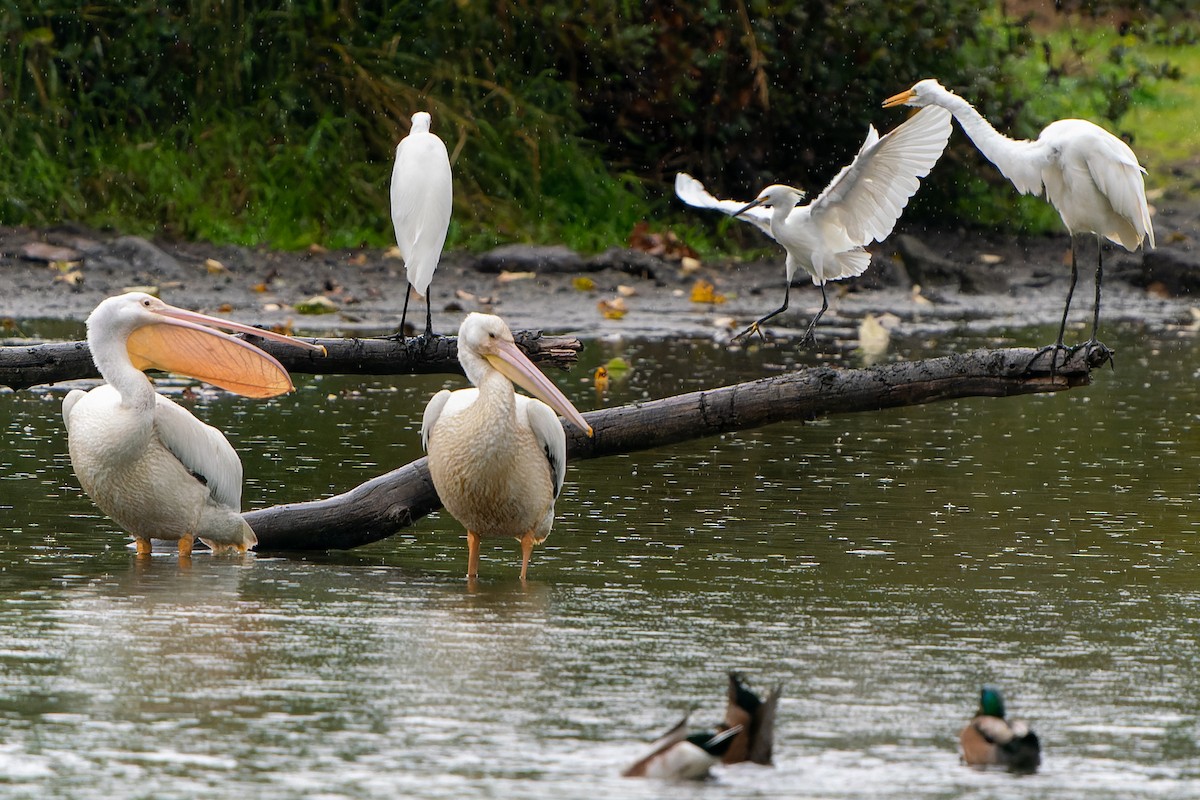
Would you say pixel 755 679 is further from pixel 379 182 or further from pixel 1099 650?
pixel 379 182

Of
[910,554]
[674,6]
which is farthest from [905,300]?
[910,554]

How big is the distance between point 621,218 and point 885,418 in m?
6.10

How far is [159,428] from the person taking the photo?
6.49m

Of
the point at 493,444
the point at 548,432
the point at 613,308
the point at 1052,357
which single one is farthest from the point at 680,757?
the point at 613,308

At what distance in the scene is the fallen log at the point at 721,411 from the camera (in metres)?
6.19

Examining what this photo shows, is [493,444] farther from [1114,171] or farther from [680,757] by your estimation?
[1114,171]

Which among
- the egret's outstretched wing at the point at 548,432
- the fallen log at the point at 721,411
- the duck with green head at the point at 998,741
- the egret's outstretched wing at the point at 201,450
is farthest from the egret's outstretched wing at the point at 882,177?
the duck with green head at the point at 998,741

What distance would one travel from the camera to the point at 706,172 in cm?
1614

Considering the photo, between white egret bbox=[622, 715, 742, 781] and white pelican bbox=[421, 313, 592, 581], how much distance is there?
225cm

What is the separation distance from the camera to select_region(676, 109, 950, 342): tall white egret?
8398 mm

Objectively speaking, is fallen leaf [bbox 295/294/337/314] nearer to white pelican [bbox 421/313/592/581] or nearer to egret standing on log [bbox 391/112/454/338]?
egret standing on log [bbox 391/112/454/338]

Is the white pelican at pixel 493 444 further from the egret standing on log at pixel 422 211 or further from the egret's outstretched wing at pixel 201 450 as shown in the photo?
the egret standing on log at pixel 422 211

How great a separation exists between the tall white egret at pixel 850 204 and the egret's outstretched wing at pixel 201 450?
2.57m

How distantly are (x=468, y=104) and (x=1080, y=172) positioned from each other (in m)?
8.69
